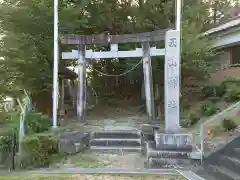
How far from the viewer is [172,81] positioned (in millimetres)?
8688

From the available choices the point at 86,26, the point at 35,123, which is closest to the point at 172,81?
the point at 35,123

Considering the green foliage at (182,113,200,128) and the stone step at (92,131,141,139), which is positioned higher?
the green foliage at (182,113,200,128)

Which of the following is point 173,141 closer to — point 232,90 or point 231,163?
point 231,163

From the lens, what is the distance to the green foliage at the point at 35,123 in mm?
9648

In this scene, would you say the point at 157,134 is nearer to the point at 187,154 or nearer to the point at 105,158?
the point at 187,154

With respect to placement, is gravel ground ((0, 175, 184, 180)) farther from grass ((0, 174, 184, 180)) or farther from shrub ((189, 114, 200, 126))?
shrub ((189, 114, 200, 126))

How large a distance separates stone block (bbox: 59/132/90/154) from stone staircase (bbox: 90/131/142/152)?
17.3 inches

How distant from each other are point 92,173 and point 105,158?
4.89 ft

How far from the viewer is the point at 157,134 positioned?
838 centimetres

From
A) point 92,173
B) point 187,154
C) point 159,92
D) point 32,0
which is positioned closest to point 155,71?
point 159,92

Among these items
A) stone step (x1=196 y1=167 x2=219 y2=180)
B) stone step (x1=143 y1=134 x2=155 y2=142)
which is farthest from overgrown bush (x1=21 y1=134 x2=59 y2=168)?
stone step (x1=196 y1=167 x2=219 y2=180)

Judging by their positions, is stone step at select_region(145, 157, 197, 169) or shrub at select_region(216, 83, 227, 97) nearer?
stone step at select_region(145, 157, 197, 169)

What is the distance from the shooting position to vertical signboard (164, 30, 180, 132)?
28.4ft

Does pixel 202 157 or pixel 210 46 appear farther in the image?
pixel 210 46
